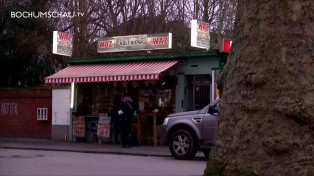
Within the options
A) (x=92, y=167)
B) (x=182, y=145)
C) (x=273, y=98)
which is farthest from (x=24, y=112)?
(x=273, y=98)

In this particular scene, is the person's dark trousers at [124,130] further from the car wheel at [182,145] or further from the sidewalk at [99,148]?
the car wheel at [182,145]

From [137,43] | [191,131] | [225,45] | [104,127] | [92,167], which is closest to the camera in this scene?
[92,167]

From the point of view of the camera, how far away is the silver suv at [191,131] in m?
15.0

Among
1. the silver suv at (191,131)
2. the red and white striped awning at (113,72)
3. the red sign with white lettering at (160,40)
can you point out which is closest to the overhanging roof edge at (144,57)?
the red and white striped awning at (113,72)

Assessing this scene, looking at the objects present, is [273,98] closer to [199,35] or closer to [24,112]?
[199,35]

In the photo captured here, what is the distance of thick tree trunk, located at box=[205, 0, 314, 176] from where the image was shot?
9.82 ft

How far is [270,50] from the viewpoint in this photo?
10.1 ft

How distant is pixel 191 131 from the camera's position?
50.2ft

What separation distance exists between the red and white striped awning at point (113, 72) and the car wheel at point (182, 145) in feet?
14.2

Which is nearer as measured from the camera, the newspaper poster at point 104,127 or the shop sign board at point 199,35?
the shop sign board at point 199,35

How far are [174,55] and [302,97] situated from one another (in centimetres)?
1754

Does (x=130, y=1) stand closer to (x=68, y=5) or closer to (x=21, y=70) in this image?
(x=68, y=5)

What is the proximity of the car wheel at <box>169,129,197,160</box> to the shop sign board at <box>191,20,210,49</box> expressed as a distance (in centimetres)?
581

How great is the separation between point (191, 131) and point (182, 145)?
423 millimetres
